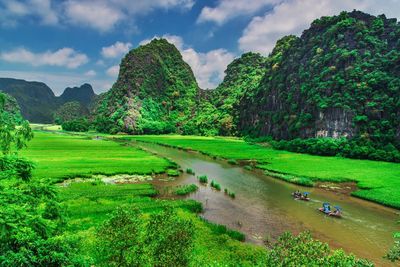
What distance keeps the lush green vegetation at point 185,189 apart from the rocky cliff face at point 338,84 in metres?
Result: 63.7

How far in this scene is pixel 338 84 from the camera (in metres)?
101

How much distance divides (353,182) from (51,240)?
165ft

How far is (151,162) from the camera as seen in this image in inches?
2501

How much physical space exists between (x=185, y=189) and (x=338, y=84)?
273ft

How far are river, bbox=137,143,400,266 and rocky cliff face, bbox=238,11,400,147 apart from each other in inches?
2152

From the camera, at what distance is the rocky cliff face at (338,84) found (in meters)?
87.9

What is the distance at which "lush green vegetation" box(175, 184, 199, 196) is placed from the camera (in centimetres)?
3994

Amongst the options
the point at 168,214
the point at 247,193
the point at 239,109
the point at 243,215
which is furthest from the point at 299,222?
the point at 239,109

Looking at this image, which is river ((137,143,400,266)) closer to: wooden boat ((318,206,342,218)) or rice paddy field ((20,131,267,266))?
wooden boat ((318,206,342,218))

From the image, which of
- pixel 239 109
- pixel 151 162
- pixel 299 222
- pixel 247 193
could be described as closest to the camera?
pixel 299 222

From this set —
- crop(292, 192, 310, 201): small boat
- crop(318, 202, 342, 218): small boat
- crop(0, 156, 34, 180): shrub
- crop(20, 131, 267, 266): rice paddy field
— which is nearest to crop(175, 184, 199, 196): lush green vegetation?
crop(20, 131, 267, 266): rice paddy field

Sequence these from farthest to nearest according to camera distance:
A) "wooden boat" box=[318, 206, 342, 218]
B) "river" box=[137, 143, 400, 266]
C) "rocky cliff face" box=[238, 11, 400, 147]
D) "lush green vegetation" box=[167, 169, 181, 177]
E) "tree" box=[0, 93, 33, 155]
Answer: "rocky cliff face" box=[238, 11, 400, 147]
"lush green vegetation" box=[167, 169, 181, 177]
"wooden boat" box=[318, 206, 342, 218]
"river" box=[137, 143, 400, 266]
"tree" box=[0, 93, 33, 155]

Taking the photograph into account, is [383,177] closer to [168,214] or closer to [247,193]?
[247,193]

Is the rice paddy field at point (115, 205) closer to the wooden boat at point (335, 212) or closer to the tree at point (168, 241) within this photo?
the tree at point (168, 241)
